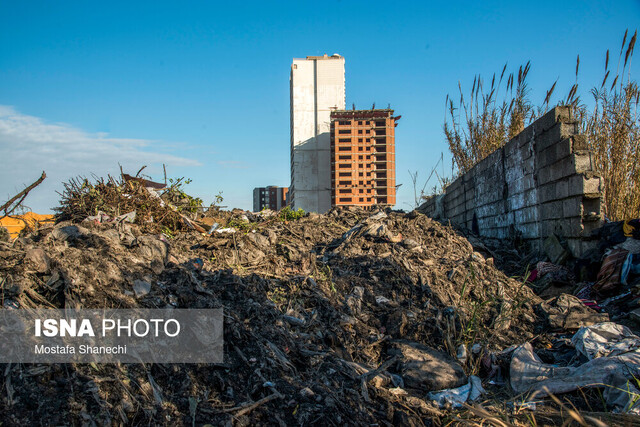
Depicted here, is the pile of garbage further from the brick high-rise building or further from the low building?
the low building

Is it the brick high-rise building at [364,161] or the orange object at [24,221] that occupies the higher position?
the brick high-rise building at [364,161]

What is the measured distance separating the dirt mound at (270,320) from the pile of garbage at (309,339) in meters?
0.01

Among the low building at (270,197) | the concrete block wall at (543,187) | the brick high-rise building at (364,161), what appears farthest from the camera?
the low building at (270,197)

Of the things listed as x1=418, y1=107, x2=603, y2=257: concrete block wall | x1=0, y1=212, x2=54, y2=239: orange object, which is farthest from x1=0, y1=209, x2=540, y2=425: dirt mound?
x1=418, y1=107, x2=603, y2=257: concrete block wall

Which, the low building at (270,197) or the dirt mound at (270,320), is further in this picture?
the low building at (270,197)

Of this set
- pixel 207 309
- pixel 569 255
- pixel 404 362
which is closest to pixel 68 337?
pixel 207 309

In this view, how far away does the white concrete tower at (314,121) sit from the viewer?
62.7ft

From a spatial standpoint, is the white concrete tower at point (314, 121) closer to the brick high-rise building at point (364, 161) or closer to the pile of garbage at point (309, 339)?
the brick high-rise building at point (364, 161)

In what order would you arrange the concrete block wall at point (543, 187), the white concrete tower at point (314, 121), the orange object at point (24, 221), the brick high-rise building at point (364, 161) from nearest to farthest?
the orange object at point (24, 221) → the concrete block wall at point (543, 187) → the brick high-rise building at point (364, 161) → the white concrete tower at point (314, 121)

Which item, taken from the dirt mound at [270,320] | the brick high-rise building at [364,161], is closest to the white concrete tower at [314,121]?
the brick high-rise building at [364,161]

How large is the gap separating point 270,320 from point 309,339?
0.35 metres

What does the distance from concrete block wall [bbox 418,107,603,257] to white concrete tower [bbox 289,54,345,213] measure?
38.2 ft

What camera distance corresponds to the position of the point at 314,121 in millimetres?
19469

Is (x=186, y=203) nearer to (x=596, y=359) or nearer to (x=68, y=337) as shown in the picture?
(x=68, y=337)
